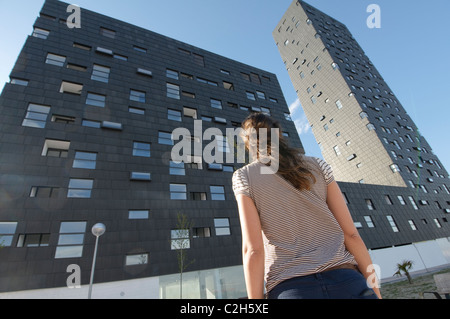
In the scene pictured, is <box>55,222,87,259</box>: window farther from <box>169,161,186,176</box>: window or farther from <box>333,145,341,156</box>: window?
<box>333,145,341,156</box>: window

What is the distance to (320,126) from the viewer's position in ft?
147

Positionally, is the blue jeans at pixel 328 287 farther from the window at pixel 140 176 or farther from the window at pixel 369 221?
the window at pixel 369 221

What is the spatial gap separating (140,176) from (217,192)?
22.3ft

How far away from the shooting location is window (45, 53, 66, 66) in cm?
1891

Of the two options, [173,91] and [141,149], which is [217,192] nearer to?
[141,149]

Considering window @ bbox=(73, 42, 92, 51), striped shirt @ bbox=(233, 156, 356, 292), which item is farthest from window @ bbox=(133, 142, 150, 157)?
striped shirt @ bbox=(233, 156, 356, 292)

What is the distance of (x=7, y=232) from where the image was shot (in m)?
12.6

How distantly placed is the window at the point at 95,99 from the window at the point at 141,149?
469cm

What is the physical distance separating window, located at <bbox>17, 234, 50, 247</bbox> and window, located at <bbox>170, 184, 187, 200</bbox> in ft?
26.8

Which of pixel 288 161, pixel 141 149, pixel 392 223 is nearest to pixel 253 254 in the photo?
pixel 288 161

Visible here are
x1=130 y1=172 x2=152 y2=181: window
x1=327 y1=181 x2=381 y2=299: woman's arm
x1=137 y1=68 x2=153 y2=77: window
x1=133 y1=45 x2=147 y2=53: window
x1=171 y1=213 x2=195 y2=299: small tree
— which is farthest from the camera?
x1=133 y1=45 x2=147 y2=53: window
